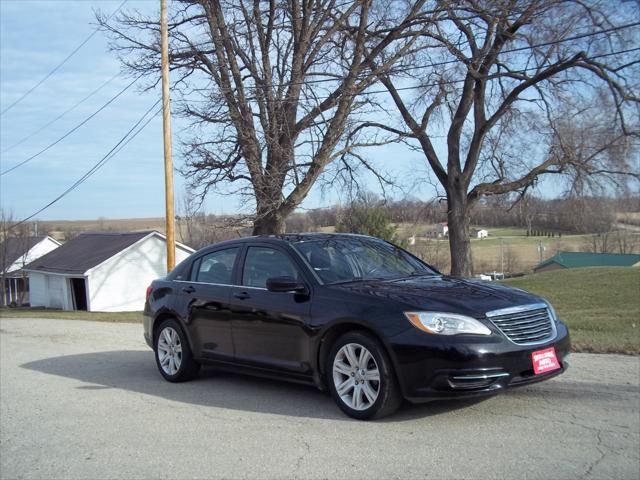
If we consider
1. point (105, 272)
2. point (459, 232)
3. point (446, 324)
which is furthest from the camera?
point (105, 272)

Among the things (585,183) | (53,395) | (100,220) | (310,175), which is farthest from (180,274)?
(100,220)

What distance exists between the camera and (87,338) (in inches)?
514

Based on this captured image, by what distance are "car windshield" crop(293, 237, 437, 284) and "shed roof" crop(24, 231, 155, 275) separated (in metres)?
36.8

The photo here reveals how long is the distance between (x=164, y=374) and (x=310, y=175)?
10.6 metres

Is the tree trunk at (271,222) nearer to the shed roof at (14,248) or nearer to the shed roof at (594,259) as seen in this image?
the shed roof at (594,259)

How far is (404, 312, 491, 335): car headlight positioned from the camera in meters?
5.15

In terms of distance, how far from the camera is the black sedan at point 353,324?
5.15 metres

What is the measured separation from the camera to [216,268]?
7.44 meters

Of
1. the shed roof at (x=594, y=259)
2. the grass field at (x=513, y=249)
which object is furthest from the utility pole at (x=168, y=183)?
the grass field at (x=513, y=249)

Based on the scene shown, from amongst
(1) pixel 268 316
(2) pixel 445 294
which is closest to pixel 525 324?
(2) pixel 445 294

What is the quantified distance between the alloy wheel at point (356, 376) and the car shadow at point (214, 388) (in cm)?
23

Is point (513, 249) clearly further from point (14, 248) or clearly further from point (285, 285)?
point (285, 285)

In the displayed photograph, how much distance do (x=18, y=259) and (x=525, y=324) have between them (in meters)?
64.3

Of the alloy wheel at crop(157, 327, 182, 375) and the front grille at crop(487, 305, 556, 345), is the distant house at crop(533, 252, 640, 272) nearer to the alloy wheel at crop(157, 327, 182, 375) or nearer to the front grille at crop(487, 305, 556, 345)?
the alloy wheel at crop(157, 327, 182, 375)
